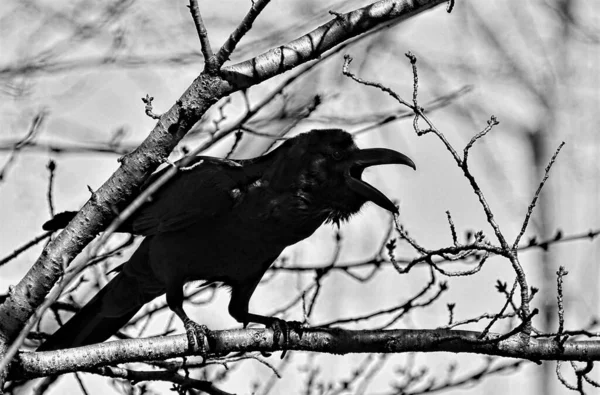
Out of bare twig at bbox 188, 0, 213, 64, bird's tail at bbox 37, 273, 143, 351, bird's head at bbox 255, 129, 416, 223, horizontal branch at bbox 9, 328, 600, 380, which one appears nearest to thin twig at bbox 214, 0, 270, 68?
bare twig at bbox 188, 0, 213, 64

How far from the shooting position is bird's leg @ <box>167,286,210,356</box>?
172 inches

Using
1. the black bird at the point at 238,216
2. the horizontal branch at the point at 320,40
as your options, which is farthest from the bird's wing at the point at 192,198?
the horizontal branch at the point at 320,40

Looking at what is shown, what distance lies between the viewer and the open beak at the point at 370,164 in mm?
5074

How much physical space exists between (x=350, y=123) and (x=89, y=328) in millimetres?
2366

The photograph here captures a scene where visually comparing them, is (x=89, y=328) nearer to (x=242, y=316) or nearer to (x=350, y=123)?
(x=242, y=316)

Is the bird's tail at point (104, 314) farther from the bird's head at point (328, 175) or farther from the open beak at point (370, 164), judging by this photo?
the open beak at point (370, 164)

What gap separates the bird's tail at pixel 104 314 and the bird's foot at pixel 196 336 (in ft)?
3.01

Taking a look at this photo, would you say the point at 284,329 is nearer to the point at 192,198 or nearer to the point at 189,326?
the point at 189,326

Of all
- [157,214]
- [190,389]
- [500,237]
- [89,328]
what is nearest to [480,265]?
[500,237]

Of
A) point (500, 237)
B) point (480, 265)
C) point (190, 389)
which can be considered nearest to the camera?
point (500, 237)

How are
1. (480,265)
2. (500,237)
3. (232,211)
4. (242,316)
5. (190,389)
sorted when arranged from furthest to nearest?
1. (242,316)
2. (232,211)
3. (190,389)
4. (480,265)
5. (500,237)

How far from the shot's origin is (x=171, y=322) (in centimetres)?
582

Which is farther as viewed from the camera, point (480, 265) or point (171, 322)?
point (171, 322)

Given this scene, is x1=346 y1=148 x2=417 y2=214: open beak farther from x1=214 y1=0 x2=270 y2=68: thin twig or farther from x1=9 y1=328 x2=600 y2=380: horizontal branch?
x1=214 y1=0 x2=270 y2=68: thin twig
